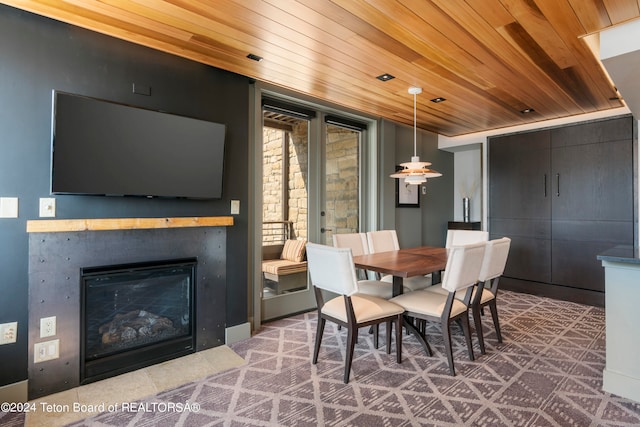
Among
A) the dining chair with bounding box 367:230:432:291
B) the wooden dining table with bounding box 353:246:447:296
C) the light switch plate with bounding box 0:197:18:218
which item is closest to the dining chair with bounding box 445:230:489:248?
the wooden dining table with bounding box 353:246:447:296

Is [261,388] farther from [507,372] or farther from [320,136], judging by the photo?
[320,136]

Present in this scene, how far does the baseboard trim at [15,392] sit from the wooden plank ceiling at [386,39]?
2325mm

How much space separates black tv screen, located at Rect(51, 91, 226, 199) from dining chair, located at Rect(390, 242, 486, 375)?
188cm

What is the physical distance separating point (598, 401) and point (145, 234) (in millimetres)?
3251

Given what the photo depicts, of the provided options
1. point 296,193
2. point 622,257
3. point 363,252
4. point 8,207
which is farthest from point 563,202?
point 8,207

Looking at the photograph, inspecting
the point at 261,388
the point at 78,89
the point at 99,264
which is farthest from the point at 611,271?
the point at 78,89

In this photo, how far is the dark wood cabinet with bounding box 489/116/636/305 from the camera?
402cm

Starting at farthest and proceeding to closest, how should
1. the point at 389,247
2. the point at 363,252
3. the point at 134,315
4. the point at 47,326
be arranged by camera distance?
1. the point at 389,247
2. the point at 363,252
3. the point at 134,315
4. the point at 47,326

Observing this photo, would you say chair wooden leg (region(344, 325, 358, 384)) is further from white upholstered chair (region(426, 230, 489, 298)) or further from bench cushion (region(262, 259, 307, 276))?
white upholstered chair (region(426, 230, 489, 298))

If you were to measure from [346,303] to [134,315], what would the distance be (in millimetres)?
1626

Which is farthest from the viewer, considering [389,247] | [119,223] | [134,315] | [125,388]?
[389,247]

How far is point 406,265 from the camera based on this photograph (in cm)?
273

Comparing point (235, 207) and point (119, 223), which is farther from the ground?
point (235, 207)

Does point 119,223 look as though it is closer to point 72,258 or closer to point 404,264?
point 72,258
